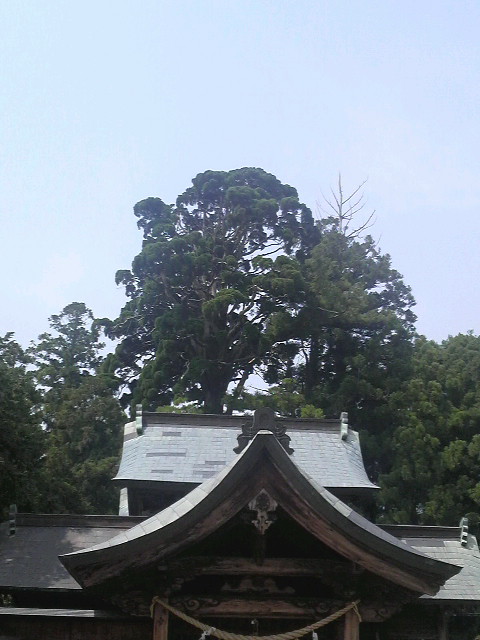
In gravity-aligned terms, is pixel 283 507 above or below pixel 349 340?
below

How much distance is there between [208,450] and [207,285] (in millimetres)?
20777

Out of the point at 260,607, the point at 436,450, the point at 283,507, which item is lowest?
the point at 260,607

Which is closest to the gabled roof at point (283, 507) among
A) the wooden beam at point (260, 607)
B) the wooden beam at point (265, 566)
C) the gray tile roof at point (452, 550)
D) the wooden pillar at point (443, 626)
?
the wooden beam at point (265, 566)

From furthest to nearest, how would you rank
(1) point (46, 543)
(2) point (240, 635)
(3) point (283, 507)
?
(1) point (46, 543), (2) point (240, 635), (3) point (283, 507)

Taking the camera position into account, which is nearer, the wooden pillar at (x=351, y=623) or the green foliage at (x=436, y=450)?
the wooden pillar at (x=351, y=623)

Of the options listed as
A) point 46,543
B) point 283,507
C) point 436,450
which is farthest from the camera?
point 436,450

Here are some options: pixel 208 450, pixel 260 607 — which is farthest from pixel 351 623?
pixel 208 450

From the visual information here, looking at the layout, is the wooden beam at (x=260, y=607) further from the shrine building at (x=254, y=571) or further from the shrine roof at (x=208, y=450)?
the shrine roof at (x=208, y=450)

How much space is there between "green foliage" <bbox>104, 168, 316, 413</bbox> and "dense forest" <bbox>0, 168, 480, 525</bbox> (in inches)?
2.9

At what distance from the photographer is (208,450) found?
58.0 ft

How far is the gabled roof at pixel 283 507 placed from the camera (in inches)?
296

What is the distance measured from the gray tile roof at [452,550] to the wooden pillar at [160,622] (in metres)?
4.39

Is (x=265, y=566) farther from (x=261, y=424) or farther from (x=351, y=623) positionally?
(x=261, y=424)

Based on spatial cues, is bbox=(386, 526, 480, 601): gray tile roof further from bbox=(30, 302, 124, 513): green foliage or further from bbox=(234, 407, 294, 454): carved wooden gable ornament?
bbox=(30, 302, 124, 513): green foliage
